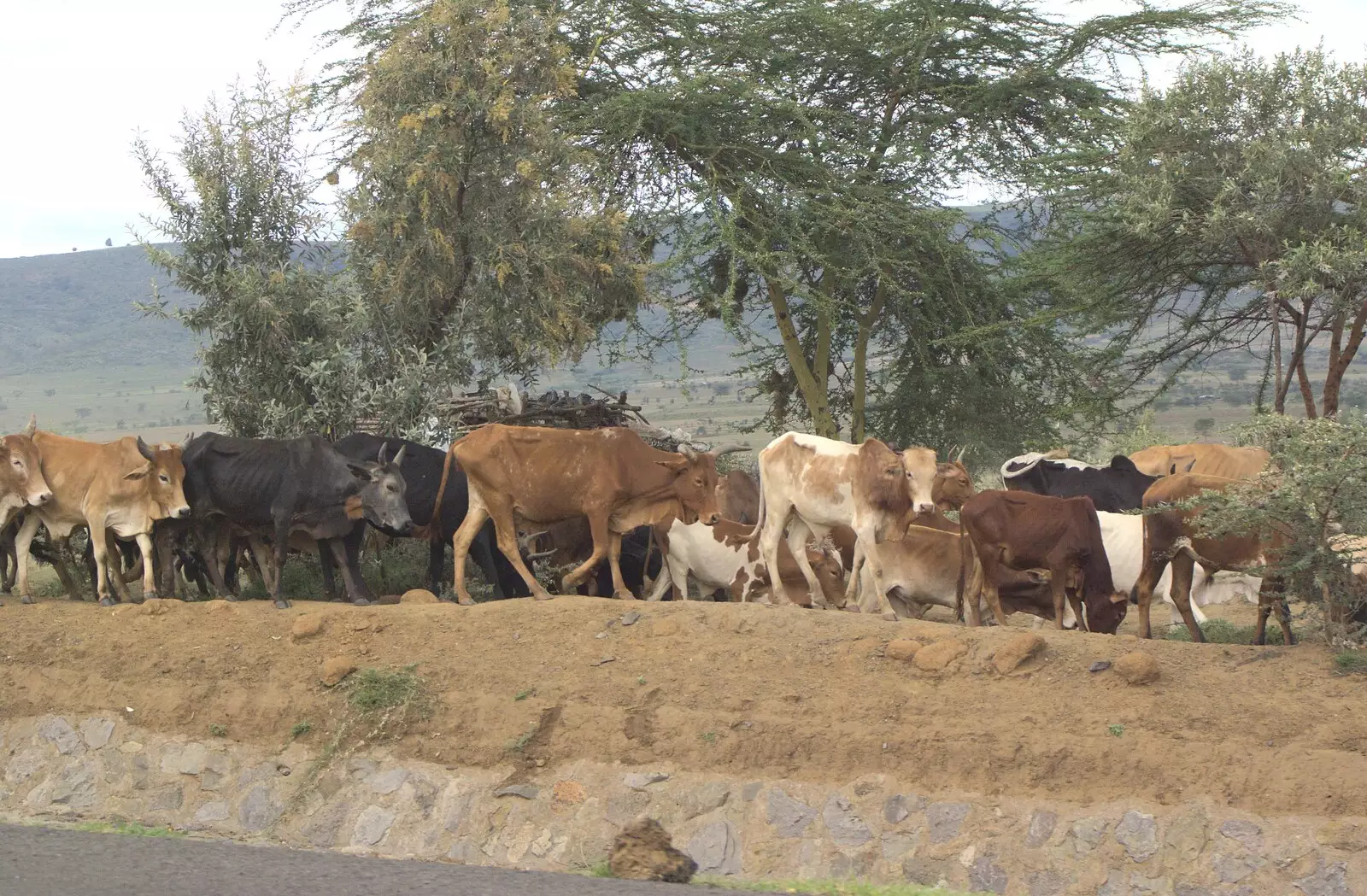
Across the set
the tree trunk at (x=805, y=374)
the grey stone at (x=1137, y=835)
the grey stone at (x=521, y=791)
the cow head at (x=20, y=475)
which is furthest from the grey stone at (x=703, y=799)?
the tree trunk at (x=805, y=374)

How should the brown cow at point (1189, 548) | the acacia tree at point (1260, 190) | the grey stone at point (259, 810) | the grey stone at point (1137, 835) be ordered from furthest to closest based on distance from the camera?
the acacia tree at point (1260, 190), the brown cow at point (1189, 548), the grey stone at point (259, 810), the grey stone at point (1137, 835)

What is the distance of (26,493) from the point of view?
1402 centimetres

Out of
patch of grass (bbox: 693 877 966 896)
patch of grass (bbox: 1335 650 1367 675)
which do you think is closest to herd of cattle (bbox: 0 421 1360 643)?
patch of grass (bbox: 1335 650 1367 675)

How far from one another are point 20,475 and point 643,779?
654 centimetres

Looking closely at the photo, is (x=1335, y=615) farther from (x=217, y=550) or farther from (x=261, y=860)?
(x=217, y=550)

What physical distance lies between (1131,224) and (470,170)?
29.4 feet

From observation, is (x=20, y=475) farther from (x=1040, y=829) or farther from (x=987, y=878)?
(x=1040, y=829)

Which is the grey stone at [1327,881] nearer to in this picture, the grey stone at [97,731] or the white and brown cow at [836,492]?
the white and brown cow at [836,492]

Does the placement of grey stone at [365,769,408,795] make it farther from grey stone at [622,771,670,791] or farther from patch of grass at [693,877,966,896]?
patch of grass at [693,877,966,896]

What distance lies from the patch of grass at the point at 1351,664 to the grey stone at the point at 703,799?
420 centimetres

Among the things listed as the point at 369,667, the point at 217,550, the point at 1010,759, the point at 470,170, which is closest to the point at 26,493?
the point at 217,550

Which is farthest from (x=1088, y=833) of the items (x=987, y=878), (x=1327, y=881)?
(x=1327, y=881)

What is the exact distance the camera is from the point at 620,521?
14.0 metres

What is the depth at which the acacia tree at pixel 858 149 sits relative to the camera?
76.5 feet
